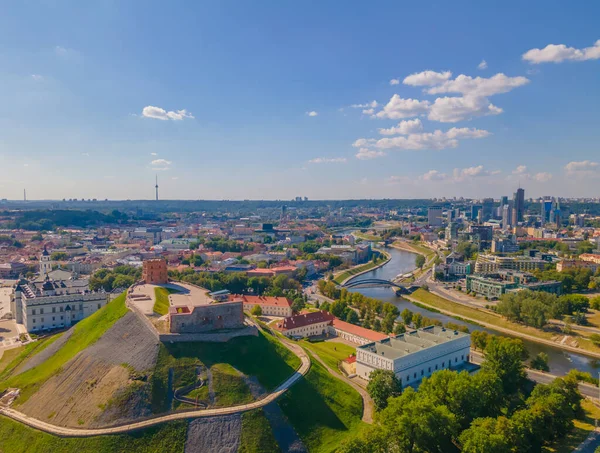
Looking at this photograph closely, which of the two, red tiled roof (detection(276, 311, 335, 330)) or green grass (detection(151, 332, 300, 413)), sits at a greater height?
green grass (detection(151, 332, 300, 413))

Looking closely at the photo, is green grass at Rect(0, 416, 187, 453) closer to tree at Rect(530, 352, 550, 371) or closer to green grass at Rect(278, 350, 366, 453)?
green grass at Rect(278, 350, 366, 453)

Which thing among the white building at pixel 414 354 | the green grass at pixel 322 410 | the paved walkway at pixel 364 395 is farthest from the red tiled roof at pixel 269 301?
the green grass at pixel 322 410

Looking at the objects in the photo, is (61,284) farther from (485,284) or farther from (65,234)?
(65,234)

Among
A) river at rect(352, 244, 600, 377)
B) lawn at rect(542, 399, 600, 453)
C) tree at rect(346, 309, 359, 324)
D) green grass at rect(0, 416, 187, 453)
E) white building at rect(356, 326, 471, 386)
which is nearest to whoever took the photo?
green grass at rect(0, 416, 187, 453)

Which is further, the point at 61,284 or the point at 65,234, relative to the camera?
the point at 65,234

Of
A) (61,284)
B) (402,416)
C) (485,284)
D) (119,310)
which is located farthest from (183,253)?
(402,416)

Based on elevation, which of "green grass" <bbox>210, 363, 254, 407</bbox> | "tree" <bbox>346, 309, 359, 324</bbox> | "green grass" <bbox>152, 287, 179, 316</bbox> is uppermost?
"green grass" <bbox>152, 287, 179, 316</bbox>

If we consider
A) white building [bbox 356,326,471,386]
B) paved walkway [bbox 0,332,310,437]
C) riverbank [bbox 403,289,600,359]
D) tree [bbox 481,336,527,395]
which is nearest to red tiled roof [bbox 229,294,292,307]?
white building [bbox 356,326,471,386]

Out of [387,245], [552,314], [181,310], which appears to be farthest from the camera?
[387,245]
